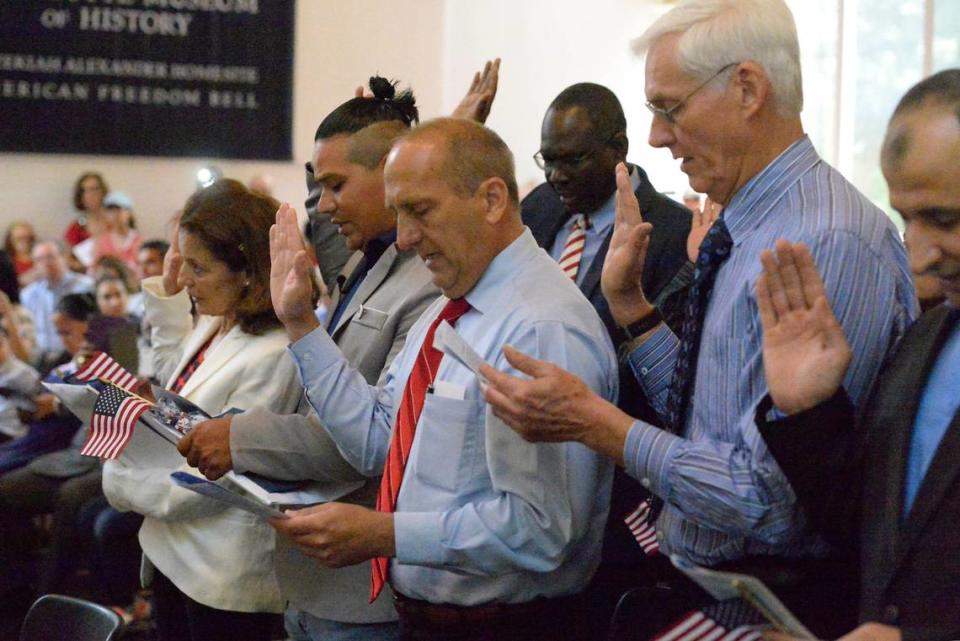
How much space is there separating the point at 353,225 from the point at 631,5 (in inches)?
306

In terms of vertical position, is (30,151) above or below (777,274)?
below

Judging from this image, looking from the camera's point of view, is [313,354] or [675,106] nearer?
[675,106]

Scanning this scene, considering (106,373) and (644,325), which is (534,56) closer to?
(106,373)

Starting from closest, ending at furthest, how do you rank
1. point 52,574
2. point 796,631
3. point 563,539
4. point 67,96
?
point 796,631
point 563,539
point 52,574
point 67,96

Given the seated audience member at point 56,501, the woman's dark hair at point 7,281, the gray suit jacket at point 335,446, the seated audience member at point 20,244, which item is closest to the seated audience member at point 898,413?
the gray suit jacket at point 335,446

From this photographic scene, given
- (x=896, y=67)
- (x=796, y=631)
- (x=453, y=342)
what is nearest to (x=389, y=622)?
(x=453, y=342)

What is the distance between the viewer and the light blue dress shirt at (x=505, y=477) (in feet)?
6.00

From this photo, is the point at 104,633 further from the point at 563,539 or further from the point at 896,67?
the point at 896,67

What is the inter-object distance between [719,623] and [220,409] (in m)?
1.33

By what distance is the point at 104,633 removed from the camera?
230 cm

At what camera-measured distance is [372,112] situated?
2590 millimetres

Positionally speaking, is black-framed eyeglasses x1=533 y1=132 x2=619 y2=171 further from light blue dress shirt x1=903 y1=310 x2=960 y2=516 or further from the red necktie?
light blue dress shirt x1=903 y1=310 x2=960 y2=516

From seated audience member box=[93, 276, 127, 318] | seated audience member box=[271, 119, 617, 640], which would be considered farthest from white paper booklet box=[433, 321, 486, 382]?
seated audience member box=[93, 276, 127, 318]

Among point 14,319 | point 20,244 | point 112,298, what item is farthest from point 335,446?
point 20,244
